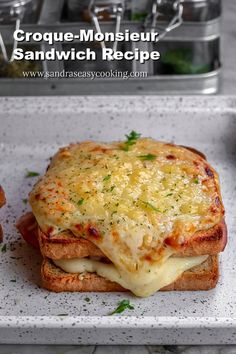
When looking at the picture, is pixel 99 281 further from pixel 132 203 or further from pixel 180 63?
pixel 180 63

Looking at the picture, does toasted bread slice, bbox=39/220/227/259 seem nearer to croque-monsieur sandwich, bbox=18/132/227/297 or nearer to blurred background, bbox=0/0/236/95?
croque-monsieur sandwich, bbox=18/132/227/297

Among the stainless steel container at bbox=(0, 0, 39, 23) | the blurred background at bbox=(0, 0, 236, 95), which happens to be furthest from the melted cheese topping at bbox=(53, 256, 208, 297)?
the stainless steel container at bbox=(0, 0, 39, 23)

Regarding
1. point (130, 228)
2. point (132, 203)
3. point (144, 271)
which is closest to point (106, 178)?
point (132, 203)

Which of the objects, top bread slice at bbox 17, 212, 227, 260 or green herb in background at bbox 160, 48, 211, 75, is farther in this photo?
green herb in background at bbox 160, 48, 211, 75

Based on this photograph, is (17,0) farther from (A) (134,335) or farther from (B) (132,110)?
(A) (134,335)

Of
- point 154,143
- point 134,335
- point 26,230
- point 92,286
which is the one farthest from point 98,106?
point 134,335
